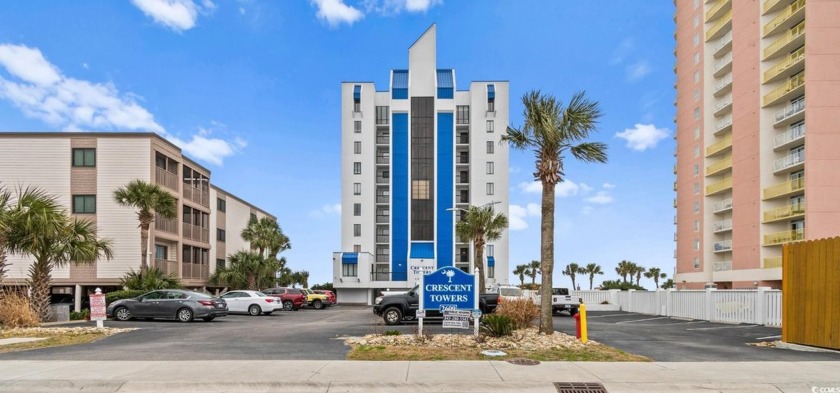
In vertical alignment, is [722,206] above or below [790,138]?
below

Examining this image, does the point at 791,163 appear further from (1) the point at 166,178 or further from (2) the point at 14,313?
(2) the point at 14,313

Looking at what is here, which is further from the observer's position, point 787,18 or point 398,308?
point 787,18

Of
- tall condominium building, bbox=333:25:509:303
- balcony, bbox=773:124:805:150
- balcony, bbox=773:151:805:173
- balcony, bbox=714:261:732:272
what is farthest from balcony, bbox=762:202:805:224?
tall condominium building, bbox=333:25:509:303

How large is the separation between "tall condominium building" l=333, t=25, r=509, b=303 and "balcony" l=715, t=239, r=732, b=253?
2074 cm

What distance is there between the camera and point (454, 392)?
8.92 metres

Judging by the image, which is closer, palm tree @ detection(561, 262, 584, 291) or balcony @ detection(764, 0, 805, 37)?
balcony @ detection(764, 0, 805, 37)

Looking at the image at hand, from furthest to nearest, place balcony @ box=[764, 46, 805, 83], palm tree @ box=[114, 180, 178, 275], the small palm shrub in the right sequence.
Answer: balcony @ box=[764, 46, 805, 83] → palm tree @ box=[114, 180, 178, 275] → the small palm shrub

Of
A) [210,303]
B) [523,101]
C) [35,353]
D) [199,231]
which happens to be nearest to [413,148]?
[199,231]

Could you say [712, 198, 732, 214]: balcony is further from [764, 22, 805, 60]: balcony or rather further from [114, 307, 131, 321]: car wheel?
[114, 307, 131, 321]: car wheel

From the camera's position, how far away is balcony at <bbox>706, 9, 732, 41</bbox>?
5219cm

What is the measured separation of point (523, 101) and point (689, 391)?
9.90 m

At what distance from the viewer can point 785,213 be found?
1741 inches

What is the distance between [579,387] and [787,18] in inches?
1843

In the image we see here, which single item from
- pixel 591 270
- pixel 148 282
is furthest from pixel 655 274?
pixel 148 282
